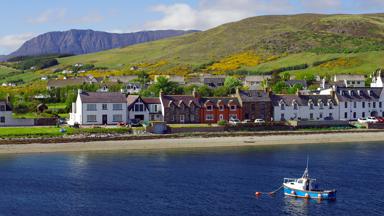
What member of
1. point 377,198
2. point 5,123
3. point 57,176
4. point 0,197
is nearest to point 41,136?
point 5,123

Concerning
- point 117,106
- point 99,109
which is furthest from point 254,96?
point 99,109

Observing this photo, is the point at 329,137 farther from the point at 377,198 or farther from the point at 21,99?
the point at 21,99

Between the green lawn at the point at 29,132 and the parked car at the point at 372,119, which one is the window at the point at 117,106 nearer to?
the green lawn at the point at 29,132

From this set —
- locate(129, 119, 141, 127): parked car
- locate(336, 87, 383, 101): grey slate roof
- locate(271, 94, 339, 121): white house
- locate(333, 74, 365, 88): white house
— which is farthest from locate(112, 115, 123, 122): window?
locate(333, 74, 365, 88): white house

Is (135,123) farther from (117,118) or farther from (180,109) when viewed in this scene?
(180,109)

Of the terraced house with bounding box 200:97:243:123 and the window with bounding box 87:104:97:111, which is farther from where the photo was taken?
the terraced house with bounding box 200:97:243:123

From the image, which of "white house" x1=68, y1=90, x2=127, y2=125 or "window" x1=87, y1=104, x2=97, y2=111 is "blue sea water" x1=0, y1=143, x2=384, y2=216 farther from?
"window" x1=87, y1=104, x2=97, y2=111
